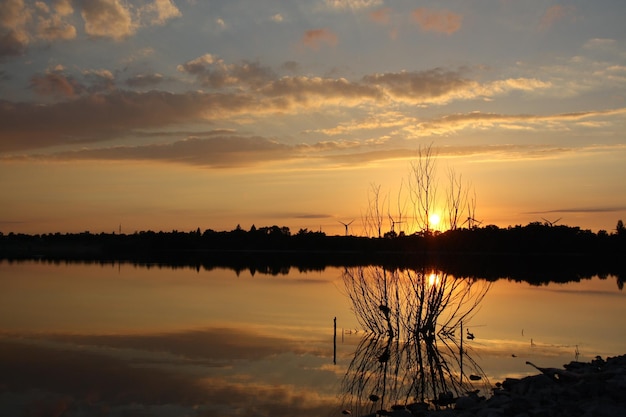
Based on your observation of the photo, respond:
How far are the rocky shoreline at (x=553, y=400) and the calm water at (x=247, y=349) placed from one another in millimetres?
1851

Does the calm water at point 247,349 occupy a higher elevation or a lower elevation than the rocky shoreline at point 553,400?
lower

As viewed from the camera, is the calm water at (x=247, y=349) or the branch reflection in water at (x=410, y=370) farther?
the branch reflection in water at (x=410, y=370)

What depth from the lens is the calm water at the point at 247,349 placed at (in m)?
10.3

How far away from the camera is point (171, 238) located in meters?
124

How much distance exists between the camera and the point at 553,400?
7.85 metres

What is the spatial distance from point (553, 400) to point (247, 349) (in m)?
8.39

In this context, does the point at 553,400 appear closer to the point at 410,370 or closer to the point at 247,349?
the point at 410,370

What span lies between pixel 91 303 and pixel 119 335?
27.3 ft

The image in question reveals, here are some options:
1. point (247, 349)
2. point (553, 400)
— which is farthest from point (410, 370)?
point (553, 400)

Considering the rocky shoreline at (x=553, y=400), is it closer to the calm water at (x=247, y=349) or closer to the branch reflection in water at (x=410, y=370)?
the branch reflection in water at (x=410, y=370)

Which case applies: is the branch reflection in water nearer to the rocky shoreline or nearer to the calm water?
the calm water

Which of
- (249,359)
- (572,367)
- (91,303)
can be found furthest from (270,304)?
(572,367)

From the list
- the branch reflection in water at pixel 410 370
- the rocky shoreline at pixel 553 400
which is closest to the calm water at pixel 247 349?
the branch reflection in water at pixel 410 370

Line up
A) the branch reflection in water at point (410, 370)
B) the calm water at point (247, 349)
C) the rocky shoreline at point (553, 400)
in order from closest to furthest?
the rocky shoreline at point (553, 400), the calm water at point (247, 349), the branch reflection in water at point (410, 370)
